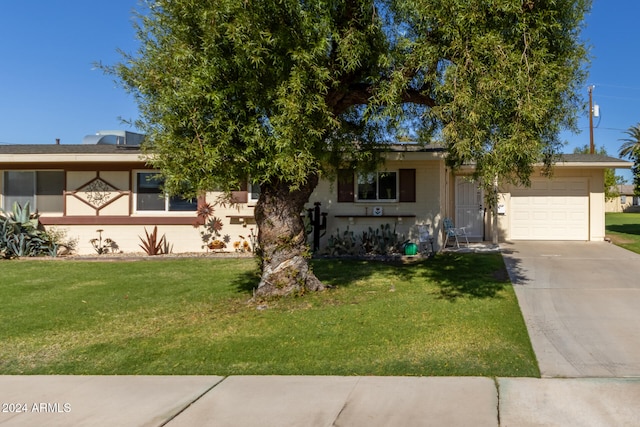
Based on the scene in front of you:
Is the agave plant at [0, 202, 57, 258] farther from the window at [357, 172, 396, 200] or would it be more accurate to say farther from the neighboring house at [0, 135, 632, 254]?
the window at [357, 172, 396, 200]

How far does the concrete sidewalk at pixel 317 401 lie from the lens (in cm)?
390

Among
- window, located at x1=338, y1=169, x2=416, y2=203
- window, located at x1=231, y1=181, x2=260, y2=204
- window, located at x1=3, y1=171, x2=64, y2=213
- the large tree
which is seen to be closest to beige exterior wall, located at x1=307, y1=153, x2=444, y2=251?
window, located at x1=338, y1=169, x2=416, y2=203

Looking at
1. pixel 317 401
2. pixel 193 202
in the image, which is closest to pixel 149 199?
pixel 193 202

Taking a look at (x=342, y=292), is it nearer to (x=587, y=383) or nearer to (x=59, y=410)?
(x=587, y=383)

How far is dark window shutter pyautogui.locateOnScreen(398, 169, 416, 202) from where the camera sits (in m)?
14.1

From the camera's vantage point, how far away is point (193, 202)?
14.9 meters

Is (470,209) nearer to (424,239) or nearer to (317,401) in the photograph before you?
(424,239)

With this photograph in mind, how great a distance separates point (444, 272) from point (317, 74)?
5.83 metres

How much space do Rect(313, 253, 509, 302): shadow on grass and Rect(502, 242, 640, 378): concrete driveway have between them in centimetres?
44

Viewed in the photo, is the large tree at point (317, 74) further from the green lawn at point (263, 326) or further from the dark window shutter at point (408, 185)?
the dark window shutter at point (408, 185)

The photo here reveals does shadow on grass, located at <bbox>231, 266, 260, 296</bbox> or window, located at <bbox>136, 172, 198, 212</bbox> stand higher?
window, located at <bbox>136, 172, 198, 212</bbox>

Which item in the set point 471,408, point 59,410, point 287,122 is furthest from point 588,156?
point 59,410

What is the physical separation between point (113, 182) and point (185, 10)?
9831mm

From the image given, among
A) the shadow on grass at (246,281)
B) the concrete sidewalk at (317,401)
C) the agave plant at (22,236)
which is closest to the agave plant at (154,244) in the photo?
the agave plant at (22,236)
